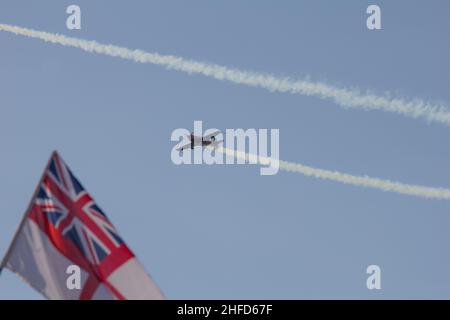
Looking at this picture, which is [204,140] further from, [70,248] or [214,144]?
[70,248]

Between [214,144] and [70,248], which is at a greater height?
[214,144]

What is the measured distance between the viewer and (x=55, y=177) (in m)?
58.8

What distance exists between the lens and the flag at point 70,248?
5503 cm

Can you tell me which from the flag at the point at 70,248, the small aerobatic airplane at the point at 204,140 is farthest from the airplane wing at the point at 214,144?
the flag at the point at 70,248

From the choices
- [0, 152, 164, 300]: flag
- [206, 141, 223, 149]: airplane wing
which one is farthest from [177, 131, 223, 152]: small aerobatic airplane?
[0, 152, 164, 300]: flag

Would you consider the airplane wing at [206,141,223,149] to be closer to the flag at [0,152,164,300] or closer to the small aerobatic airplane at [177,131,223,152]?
the small aerobatic airplane at [177,131,223,152]

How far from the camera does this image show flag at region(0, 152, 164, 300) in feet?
181

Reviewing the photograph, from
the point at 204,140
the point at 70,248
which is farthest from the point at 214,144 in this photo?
the point at 70,248

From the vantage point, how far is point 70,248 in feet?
188
